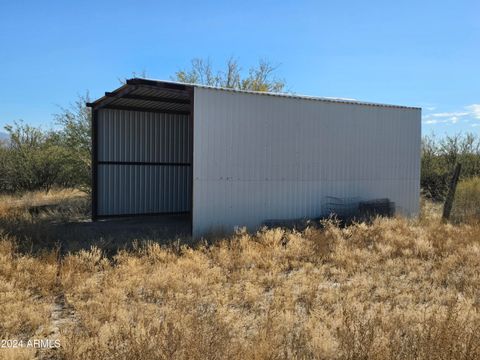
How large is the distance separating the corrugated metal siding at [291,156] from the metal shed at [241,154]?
26 millimetres

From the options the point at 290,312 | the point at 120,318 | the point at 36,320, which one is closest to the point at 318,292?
the point at 290,312

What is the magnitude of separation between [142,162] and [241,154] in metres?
4.39

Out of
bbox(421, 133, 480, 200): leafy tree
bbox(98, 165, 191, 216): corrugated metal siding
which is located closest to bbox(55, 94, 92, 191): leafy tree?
bbox(98, 165, 191, 216): corrugated metal siding

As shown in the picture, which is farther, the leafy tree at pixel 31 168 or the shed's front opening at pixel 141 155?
the leafy tree at pixel 31 168

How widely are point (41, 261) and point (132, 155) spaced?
704cm

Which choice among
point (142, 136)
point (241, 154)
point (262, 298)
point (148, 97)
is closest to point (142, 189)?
point (142, 136)

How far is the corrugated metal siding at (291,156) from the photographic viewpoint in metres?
10.0

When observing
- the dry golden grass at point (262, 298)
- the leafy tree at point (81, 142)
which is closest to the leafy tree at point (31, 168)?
the leafy tree at point (81, 142)

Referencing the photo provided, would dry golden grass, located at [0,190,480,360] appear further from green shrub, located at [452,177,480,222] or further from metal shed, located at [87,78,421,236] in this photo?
green shrub, located at [452,177,480,222]

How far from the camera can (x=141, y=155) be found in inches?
540

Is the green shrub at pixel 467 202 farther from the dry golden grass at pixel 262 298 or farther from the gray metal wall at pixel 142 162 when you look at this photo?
the gray metal wall at pixel 142 162

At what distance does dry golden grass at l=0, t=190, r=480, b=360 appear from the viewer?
3.85 metres

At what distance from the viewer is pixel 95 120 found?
12938 millimetres

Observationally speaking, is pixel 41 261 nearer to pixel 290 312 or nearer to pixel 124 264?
pixel 124 264
